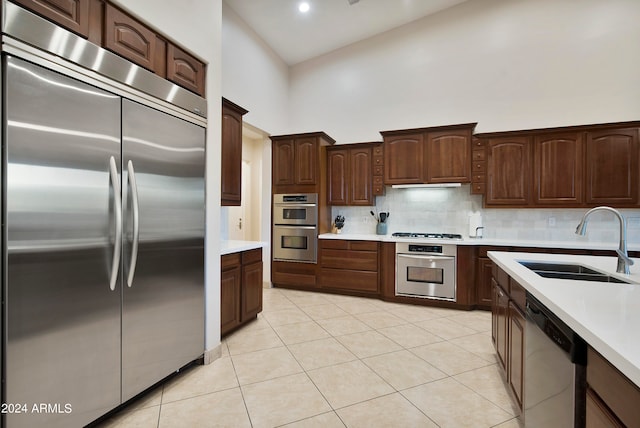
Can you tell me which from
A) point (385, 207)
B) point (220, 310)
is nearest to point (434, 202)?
point (385, 207)

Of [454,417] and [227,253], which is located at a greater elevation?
[227,253]

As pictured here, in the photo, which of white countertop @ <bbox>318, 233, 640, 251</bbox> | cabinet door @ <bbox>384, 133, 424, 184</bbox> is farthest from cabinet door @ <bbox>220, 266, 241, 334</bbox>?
cabinet door @ <bbox>384, 133, 424, 184</bbox>

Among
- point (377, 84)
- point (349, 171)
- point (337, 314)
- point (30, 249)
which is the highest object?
point (377, 84)

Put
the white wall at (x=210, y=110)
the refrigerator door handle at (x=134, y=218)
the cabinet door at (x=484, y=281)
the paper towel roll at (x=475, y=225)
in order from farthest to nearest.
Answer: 1. the paper towel roll at (x=475, y=225)
2. the cabinet door at (x=484, y=281)
3. the white wall at (x=210, y=110)
4. the refrigerator door handle at (x=134, y=218)

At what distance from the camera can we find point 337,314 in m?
3.67

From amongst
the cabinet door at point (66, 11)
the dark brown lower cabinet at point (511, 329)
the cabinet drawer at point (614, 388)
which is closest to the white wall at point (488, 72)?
the dark brown lower cabinet at point (511, 329)

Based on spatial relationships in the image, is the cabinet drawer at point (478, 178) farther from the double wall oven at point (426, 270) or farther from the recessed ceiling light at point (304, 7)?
the recessed ceiling light at point (304, 7)

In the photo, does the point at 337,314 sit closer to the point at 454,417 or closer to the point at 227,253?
the point at 227,253

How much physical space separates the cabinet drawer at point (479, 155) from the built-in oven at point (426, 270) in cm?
126

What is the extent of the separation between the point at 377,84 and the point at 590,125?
9.58 feet

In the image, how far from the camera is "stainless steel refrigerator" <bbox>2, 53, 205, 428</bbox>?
129 centimetres

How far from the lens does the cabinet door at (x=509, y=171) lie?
383 centimetres

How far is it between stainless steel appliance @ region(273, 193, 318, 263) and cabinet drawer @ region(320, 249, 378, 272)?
0.20m

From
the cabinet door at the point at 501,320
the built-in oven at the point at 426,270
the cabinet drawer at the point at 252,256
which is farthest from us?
the built-in oven at the point at 426,270
